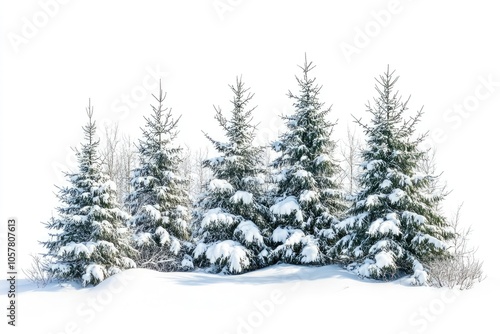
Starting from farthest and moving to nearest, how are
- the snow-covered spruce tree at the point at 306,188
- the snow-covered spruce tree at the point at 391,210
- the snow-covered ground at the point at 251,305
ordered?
1. the snow-covered spruce tree at the point at 306,188
2. the snow-covered spruce tree at the point at 391,210
3. the snow-covered ground at the point at 251,305

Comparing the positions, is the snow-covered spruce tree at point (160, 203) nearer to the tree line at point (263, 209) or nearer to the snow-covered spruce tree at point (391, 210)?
the tree line at point (263, 209)

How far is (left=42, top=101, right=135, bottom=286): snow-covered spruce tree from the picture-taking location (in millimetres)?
14906

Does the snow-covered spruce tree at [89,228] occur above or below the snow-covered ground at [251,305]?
above

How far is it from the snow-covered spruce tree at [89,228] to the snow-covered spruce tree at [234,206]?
3190mm

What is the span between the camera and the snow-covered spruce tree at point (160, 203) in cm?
1773

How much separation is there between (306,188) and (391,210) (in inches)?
142

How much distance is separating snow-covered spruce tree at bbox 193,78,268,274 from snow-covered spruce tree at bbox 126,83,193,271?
80 cm

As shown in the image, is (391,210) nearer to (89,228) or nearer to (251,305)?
(251,305)

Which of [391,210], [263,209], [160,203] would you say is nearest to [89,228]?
[160,203]

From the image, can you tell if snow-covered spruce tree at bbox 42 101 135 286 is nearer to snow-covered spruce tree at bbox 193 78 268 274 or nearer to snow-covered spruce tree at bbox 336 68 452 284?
snow-covered spruce tree at bbox 193 78 268 274

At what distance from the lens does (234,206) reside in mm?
17484

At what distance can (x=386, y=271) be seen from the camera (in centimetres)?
1384

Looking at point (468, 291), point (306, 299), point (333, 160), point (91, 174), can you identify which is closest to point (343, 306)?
point (306, 299)

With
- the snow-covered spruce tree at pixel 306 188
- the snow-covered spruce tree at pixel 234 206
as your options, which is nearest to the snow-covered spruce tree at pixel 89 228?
the snow-covered spruce tree at pixel 234 206
